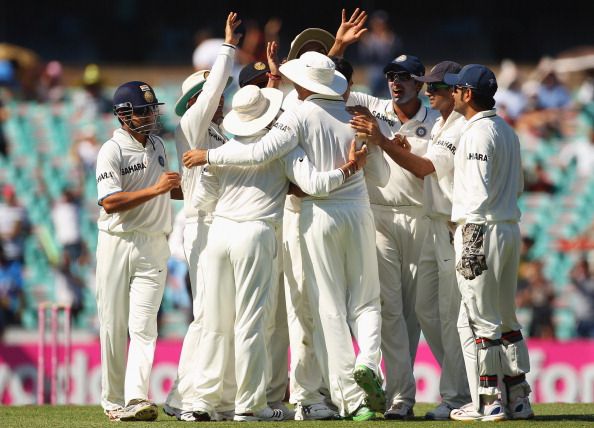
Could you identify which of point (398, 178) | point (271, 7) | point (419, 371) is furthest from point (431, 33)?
point (398, 178)

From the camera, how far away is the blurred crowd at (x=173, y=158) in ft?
48.3

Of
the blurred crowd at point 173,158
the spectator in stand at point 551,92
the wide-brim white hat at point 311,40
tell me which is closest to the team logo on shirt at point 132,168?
the wide-brim white hat at point 311,40

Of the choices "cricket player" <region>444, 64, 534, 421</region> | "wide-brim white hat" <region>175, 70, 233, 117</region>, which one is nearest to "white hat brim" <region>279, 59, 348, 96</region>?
"wide-brim white hat" <region>175, 70, 233, 117</region>

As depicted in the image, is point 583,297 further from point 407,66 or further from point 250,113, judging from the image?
point 250,113

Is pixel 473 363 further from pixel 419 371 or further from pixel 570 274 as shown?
pixel 570 274

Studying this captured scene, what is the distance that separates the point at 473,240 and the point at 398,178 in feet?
3.71

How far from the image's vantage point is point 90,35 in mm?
20438

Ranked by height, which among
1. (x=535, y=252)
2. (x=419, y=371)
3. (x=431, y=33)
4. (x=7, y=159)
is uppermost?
(x=431, y=33)

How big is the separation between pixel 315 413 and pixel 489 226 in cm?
166

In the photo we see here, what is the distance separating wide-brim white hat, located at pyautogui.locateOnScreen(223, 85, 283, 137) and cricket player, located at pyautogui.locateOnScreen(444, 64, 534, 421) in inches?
46.4

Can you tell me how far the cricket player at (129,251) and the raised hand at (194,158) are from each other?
0.73ft

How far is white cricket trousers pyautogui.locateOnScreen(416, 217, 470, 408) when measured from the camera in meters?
8.10

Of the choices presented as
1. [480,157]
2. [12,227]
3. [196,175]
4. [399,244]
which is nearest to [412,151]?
[399,244]

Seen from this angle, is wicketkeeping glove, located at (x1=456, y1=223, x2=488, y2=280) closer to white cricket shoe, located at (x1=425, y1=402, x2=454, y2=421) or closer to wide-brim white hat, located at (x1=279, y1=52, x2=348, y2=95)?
white cricket shoe, located at (x1=425, y1=402, x2=454, y2=421)
